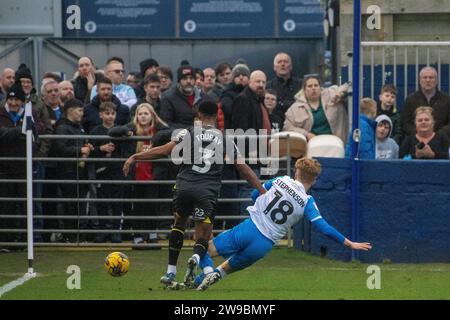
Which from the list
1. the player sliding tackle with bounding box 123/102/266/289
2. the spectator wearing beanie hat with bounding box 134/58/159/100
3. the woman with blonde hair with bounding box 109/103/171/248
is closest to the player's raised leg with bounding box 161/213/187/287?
the player sliding tackle with bounding box 123/102/266/289

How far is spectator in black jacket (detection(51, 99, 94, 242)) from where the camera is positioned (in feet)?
60.6

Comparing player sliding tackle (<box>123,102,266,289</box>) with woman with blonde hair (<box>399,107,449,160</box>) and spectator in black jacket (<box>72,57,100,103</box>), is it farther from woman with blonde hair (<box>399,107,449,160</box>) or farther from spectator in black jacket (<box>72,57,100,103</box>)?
spectator in black jacket (<box>72,57,100,103</box>)

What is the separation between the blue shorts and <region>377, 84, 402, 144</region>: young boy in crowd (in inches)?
173

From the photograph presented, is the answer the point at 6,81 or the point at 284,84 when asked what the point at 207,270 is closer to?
the point at 284,84

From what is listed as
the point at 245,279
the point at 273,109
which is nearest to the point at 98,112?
the point at 273,109

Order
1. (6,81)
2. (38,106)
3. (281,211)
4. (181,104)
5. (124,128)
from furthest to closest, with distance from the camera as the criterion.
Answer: (6,81)
(38,106)
(181,104)
(124,128)
(281,211)

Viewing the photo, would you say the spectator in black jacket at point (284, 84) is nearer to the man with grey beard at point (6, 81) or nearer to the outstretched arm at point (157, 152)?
the man with grey beard at point (6, 81)

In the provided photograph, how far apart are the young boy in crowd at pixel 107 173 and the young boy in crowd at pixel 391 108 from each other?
3605 millimetres

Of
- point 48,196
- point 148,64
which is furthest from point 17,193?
point 148,64

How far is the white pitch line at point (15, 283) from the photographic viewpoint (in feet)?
45.5

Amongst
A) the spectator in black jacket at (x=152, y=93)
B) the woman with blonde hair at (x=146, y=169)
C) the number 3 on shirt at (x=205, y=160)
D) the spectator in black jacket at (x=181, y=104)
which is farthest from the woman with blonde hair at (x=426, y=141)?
the number 3 on shirt at (x=205, y=160)

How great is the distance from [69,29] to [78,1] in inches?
23.5

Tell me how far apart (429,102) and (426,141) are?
2.04 ft

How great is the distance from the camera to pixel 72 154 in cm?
1855
